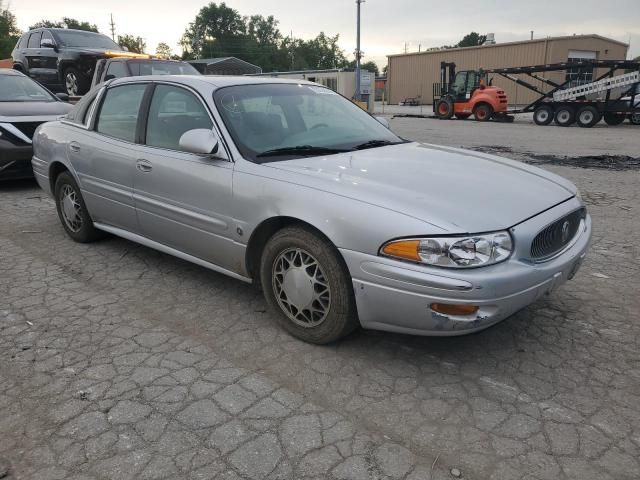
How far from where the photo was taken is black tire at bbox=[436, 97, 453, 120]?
2436 cm

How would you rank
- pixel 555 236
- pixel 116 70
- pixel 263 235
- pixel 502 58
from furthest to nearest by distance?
pixel 502 58, pixel 116 70, pixel 263 235, pixel 555 236

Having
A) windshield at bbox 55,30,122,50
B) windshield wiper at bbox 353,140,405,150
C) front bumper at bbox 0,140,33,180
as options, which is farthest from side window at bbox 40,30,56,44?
windshield wiper at bbox 353,140,405,150

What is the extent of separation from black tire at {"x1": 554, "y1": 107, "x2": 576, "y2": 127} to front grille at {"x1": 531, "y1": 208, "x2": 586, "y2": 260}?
63.8 ft

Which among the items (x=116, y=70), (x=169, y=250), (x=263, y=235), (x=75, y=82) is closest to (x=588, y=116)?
(x=116, y=70)

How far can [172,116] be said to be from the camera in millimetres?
3912

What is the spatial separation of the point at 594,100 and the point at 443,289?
20635 mm

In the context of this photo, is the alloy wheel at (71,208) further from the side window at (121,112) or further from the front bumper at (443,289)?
the front bumper at (443,289)

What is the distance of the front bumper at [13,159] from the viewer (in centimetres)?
708

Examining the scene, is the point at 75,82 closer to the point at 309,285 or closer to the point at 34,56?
the point at 34,56

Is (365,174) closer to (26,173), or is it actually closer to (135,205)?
(135,205)

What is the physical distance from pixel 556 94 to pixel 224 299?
20724mm

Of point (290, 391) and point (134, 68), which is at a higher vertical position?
point (134, 68)

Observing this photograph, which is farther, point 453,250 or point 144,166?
point 144,166

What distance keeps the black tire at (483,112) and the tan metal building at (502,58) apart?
1259 centimetres
